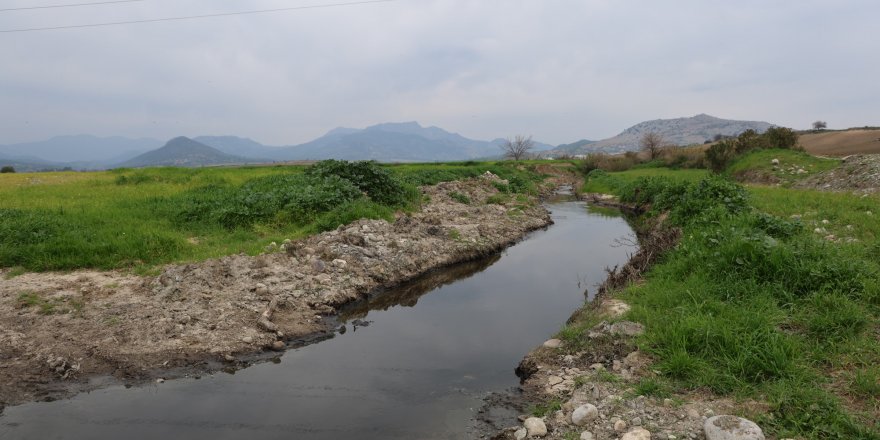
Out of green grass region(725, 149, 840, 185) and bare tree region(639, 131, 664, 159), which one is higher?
bare tree region(639, 131, 664, 159)

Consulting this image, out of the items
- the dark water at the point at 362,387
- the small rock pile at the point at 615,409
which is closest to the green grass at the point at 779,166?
the dark water at the point at 362,387

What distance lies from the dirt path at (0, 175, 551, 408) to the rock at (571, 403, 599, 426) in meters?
5.23

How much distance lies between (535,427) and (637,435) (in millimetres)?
1130

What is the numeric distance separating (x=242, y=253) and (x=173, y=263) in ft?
4.92

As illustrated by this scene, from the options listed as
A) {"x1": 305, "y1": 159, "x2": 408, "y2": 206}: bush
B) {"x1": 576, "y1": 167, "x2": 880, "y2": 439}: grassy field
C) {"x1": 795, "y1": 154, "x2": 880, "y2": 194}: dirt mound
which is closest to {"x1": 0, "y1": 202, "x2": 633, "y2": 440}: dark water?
{"x1": 576, "y1": 167, "x2": 880, "y2": 439}: grassy field

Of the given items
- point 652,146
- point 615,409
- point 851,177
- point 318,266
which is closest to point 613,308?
point 615,409

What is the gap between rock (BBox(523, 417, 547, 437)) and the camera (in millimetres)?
5059

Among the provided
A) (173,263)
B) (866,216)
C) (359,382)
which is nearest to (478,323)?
(359,382)

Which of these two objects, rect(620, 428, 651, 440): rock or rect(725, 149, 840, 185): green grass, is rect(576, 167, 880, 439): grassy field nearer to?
rect(620, 428, 651, 440): rock

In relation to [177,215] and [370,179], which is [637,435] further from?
[370,179]

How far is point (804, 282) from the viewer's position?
7.03 meters

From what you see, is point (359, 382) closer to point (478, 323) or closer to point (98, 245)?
point (478, 323)

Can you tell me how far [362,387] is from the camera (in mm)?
6734

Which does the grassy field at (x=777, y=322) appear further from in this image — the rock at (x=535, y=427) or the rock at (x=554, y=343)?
the rock at (x=535, y=427)
